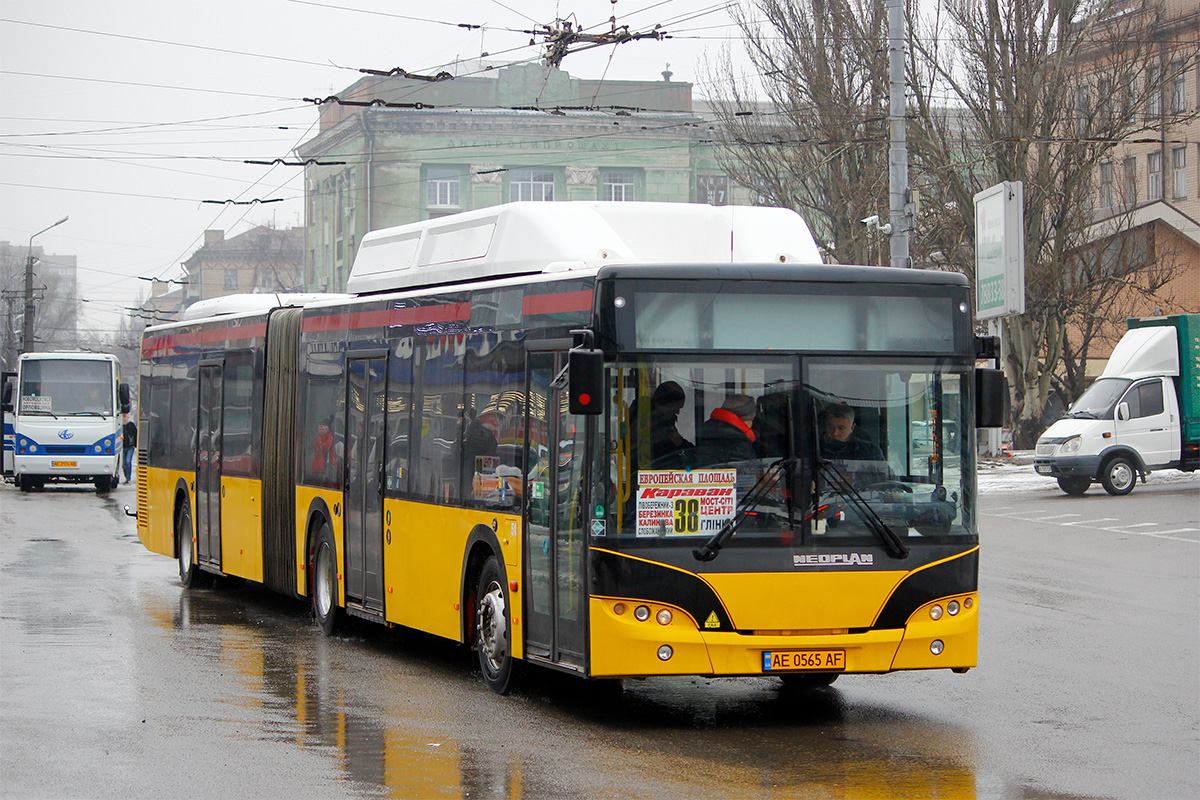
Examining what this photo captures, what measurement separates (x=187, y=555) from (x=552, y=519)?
923cm

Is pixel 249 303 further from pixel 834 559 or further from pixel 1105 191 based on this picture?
pixel 1105 191

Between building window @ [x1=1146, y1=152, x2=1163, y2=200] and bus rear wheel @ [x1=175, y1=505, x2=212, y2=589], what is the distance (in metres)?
45.6

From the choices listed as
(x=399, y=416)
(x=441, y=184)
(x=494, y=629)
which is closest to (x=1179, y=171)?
(x=441, y=184)

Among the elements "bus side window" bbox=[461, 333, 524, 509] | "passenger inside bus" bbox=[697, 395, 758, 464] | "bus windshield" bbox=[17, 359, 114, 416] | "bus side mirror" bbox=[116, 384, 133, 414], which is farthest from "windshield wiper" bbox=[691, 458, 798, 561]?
"bus windshield" bbox=[17, 359, 114, 416]

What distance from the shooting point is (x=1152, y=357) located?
31.7 meters

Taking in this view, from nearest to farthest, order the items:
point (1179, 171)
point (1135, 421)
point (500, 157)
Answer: point (1135, 421) → point (1179, 171) → point (500, 157)

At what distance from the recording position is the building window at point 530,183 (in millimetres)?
72312

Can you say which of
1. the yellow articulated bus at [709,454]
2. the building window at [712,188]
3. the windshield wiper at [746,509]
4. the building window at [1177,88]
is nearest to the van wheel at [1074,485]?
the building window at [1177,88]

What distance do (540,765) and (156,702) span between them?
2953mm

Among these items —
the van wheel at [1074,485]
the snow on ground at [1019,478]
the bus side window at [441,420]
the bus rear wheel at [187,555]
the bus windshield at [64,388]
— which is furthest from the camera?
the bus windshield at [64,388]

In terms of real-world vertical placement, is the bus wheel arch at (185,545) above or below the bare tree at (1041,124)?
below

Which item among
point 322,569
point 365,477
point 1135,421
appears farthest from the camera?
point 1135,421

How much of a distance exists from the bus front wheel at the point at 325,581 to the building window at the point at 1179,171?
1873 inches

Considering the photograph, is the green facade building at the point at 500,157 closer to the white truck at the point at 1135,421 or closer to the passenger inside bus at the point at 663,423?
the white truck at the point at 1135,421
